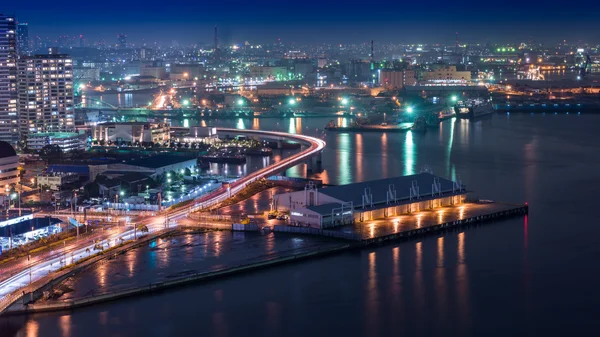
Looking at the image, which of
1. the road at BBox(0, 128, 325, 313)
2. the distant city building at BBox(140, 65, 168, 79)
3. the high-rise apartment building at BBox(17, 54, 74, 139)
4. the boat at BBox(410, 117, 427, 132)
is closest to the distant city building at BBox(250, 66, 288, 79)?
the distant city building at BBox(140, 65, 168, 79)

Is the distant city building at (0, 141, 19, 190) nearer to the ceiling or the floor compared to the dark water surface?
nearer to the ceiling

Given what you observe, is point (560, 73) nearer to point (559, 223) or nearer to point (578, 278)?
point (559, 223)

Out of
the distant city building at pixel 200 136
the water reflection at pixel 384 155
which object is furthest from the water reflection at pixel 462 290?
the distant city building at pixel 200 136

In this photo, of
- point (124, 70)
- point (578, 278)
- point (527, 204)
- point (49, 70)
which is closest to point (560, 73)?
point (124, 70)

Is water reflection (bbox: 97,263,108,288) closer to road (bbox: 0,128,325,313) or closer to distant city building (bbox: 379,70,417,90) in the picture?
road (bbox: 0,128,325,313)

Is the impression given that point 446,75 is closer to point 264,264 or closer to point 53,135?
point 53,135

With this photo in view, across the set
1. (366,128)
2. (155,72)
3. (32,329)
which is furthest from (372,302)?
(155,72)

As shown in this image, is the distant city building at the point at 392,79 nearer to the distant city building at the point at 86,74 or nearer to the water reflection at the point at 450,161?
the water reflection at the point at 450,161
